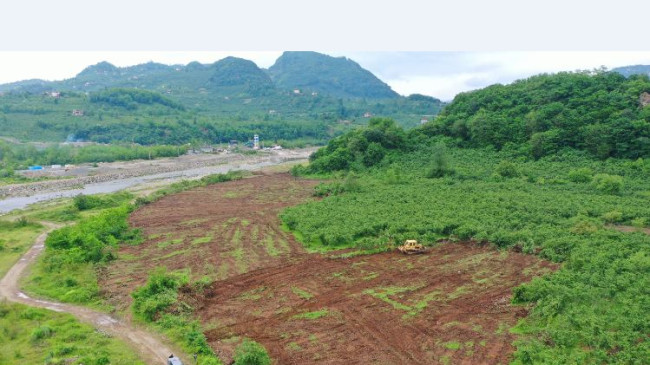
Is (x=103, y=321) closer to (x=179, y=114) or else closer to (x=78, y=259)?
(x=78, y=259)

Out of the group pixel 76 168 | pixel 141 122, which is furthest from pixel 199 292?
pixel 141 122

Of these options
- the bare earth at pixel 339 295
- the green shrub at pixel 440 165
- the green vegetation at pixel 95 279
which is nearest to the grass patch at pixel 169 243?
the bare earth at pixel 339 295

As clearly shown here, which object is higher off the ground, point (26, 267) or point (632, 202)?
point (632, 202)

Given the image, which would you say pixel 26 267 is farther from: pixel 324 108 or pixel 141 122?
pixel 324 108

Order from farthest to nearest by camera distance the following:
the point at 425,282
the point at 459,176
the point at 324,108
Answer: the point at 324,108 < the point at 459,176 < the point at 425,282

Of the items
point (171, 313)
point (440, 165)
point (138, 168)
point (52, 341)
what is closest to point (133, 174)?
point (138, 168)

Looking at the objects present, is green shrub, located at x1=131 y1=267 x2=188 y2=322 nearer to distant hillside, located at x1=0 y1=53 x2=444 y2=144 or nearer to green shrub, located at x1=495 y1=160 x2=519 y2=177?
green shrub, located at x1=495 y1=160 x2=519 y2=177
